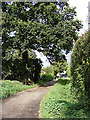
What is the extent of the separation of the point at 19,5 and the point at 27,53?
6.85 metres

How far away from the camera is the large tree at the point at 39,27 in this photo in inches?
669

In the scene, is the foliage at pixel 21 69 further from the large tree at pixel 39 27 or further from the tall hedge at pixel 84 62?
the tall hedge at pixel 84 62

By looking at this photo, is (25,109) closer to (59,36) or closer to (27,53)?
(59,36)

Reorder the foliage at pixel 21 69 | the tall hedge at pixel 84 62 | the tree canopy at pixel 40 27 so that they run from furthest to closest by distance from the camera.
A: 1. the foliage at pixel 21 69
2. the tree canopy at pixel 40 27
3. the tall hedge at pixel 84 62

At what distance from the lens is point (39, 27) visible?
660 inches

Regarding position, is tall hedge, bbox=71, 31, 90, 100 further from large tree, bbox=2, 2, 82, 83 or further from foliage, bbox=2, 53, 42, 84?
foliage, bbox=2, 53, 42, 84

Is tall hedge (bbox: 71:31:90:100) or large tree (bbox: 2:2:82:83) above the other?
large tree (bbox: 2:2:82:83)

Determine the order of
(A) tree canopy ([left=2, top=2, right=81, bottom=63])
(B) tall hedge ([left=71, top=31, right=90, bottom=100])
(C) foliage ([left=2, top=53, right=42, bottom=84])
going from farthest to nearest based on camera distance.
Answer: (C) foliage ([left=2, top=53, right=42, bottom=84]) < (A) tree canopy ([left=2, top=2, right=81, bottom=63]) < (B) tall hedge ([left=71, top=31, right=90, bottom=100])

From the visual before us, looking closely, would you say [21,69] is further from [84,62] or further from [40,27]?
[84,62]

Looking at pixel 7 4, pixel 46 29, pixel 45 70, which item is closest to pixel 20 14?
pixel 7 4

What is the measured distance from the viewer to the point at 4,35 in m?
19.0

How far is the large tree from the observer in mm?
16984

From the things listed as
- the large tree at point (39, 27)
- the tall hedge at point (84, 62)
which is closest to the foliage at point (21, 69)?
the large tree at point (39, 27)

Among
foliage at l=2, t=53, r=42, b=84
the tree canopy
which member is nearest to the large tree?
the tree canopy
